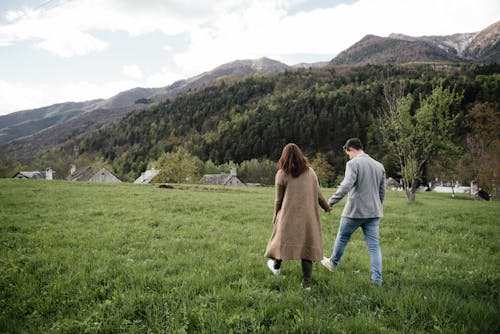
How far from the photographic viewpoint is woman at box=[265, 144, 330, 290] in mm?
5609

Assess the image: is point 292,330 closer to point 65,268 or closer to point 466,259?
point 65,268

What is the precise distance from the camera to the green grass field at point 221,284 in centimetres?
439

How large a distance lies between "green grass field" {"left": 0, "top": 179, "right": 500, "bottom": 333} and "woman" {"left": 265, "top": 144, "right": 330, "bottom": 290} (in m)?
0.70

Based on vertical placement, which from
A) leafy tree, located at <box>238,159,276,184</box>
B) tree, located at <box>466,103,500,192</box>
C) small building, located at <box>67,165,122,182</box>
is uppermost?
tree, located at <box>466,103,500,192</box>

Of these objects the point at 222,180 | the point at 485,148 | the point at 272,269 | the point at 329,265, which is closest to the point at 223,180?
the point at 222,180

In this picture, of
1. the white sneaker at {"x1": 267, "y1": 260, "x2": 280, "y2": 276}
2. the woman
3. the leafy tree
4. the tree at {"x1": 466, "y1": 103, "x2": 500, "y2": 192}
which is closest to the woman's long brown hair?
the woman

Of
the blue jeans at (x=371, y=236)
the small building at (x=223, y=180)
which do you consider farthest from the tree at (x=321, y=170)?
the blue jeans at (x=371, y=236)

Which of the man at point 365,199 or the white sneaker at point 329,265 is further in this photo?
the white sneaker at point 329,265

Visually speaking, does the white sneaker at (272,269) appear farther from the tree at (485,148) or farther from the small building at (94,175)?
the small building at (94,175)

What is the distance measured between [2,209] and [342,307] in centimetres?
1646

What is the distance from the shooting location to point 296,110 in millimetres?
172500

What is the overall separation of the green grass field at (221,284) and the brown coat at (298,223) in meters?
0.73

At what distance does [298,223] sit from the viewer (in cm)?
564

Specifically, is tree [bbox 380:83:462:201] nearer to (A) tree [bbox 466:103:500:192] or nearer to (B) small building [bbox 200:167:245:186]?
(A) tree [bbox 466:103:500:192]
